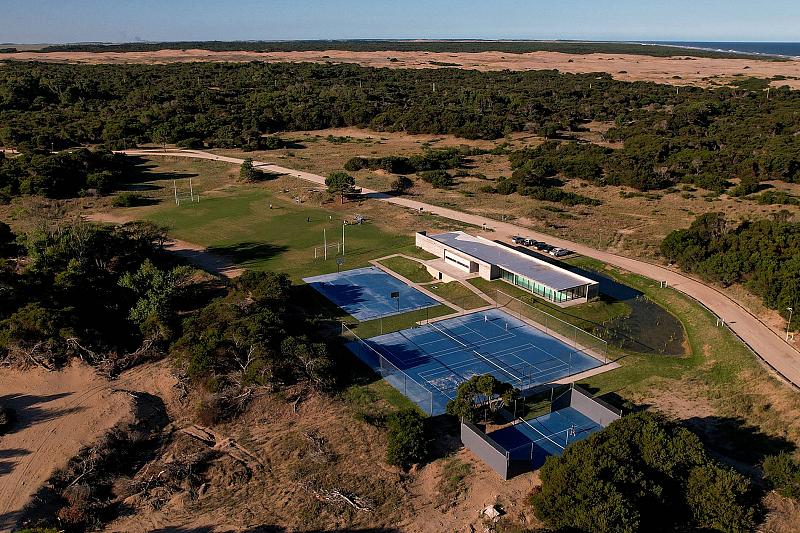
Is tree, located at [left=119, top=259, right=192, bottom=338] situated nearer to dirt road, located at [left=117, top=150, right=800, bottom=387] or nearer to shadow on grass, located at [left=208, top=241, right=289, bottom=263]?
shadow on grass, located at [left=208, top=241, right=289, bottom=263]

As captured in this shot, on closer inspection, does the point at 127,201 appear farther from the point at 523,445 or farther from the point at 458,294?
the point at 523,445

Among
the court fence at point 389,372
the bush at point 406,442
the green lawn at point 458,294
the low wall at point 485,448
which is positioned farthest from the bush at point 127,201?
the low wall at point 485,448

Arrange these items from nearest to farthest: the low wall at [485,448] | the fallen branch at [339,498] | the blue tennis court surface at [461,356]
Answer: the fallen branch at [339,498], the low wall at [485,448], the blue tennis court surface at [461,356]

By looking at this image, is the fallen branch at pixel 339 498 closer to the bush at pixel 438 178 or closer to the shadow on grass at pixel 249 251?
the shadow on grass at pixel 249 251

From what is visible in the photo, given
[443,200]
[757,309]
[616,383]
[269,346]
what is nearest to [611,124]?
[443,200]

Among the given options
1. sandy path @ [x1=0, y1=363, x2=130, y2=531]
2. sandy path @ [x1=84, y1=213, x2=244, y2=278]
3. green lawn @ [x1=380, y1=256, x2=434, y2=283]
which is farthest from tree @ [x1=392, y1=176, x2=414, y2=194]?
sandy path @ [x1=0, y1=363, x2=130, y2=531]

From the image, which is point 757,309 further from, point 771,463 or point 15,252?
point 15,252
